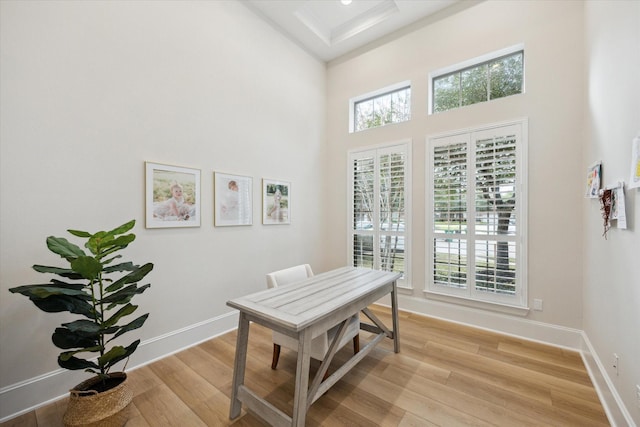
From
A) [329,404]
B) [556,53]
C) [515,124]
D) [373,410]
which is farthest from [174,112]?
[556,53]

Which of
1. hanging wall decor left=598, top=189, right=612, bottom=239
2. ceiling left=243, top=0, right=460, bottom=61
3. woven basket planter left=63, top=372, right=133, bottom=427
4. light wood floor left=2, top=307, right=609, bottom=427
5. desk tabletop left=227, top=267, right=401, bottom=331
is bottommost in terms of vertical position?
light wood floor left=2, top=307, right=609, bottom=427

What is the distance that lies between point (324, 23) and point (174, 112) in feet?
8.51

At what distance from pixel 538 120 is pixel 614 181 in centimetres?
129

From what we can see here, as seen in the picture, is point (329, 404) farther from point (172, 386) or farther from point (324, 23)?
point (324, 23)

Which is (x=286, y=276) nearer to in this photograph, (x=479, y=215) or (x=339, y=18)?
(x=479, y=215)

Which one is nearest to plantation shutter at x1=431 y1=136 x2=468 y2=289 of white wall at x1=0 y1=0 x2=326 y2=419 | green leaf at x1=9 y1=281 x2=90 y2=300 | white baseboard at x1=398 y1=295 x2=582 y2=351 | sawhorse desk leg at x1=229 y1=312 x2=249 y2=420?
white baseboard at x1=398 y1=295 x2=582 y2=351

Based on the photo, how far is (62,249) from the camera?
4.92 feet

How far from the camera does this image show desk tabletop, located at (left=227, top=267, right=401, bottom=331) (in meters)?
1.46

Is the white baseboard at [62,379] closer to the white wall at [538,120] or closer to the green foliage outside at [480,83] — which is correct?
the white wall at [538,120]

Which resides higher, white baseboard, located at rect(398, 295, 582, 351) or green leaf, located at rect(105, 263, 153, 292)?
green leaf, located at rect(105, 263, 153, 292)

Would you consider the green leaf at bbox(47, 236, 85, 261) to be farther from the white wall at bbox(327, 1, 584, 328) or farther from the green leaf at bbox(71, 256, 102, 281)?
the white wall at bbox(327, 1, 584, 328)

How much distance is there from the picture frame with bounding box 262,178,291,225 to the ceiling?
7.14ft

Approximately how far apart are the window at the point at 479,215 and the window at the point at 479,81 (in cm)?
49

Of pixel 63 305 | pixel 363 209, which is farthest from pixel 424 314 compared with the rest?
pixel 63 305
